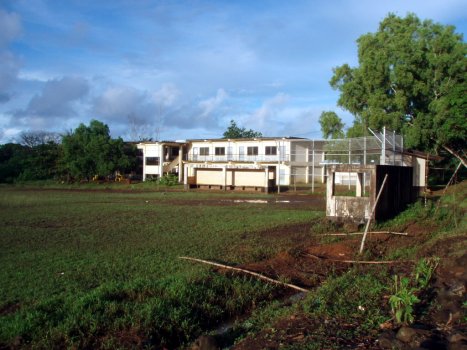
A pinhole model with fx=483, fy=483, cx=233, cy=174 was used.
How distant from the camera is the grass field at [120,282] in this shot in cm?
650

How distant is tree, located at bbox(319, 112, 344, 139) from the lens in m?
42.5

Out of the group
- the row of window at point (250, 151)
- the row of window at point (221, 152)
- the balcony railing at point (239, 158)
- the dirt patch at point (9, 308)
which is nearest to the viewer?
the dirt patch at point (9, 308)

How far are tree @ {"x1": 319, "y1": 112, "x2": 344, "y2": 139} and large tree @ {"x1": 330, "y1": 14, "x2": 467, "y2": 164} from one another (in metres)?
2.20

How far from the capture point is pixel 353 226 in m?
16.0

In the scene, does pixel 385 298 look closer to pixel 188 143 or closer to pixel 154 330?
pixel 154 330

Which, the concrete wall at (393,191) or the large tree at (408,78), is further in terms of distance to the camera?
the large tree at (408,78)

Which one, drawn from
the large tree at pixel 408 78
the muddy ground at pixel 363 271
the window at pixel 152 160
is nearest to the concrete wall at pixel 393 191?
the muddy ground at pixel 363 271

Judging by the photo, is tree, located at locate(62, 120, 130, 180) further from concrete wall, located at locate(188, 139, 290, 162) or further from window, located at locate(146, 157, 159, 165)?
concrete wall, located at locate(188, 139, 290, 162)

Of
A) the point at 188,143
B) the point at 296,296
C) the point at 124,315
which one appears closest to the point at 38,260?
the point at 124,315

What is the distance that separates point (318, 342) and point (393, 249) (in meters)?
7.72

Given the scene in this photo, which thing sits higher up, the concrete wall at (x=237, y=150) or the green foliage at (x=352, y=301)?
the concrete wall at (x=237, y=150)

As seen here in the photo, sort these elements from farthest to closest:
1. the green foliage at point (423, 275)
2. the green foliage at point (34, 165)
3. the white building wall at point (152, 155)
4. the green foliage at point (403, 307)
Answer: the white building wall at point (152, 155)
the green foliage at point (34, 165)
the green foliage at point (423, 275)
the green foliage at point (403, 307)

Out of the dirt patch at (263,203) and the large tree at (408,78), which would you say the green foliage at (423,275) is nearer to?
the dirt patch at (263,203)

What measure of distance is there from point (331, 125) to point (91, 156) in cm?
2790
